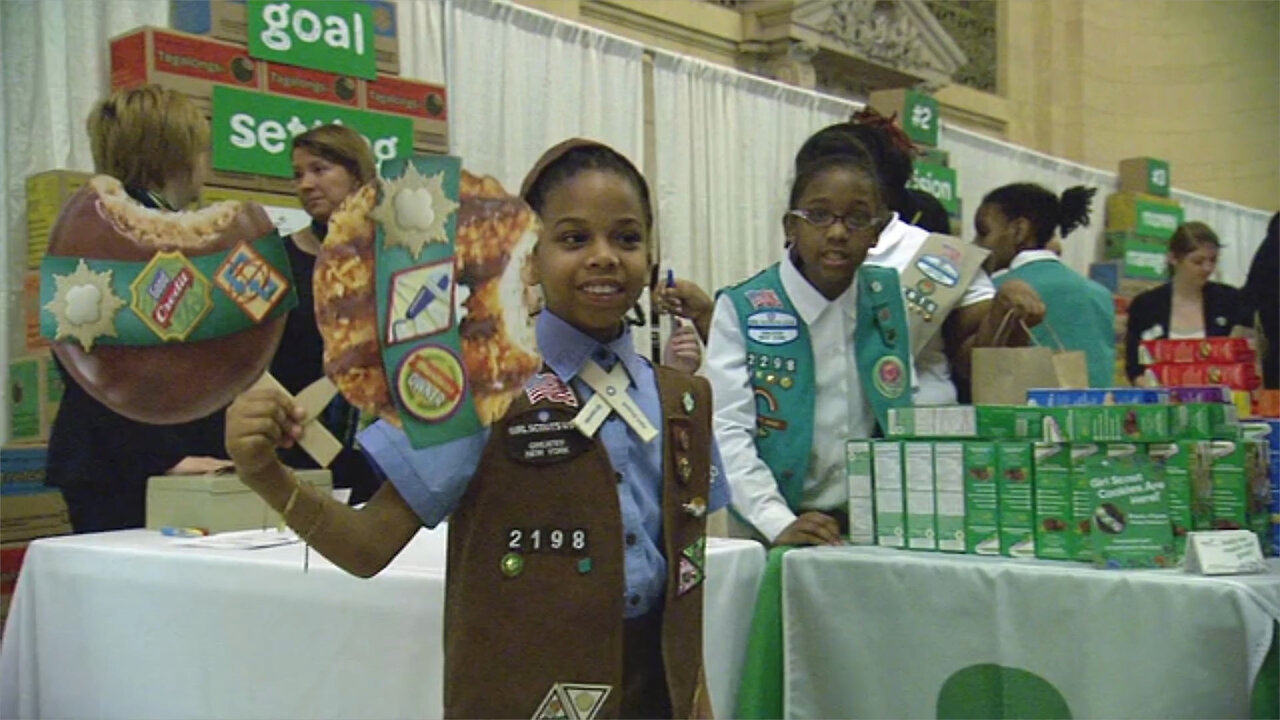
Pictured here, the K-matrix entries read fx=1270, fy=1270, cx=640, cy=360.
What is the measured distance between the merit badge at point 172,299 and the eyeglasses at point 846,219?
1.01 metres

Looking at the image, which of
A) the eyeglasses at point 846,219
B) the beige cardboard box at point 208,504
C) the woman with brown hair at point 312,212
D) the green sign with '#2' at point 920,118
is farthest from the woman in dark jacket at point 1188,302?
the woman with brown hair at point 312,212

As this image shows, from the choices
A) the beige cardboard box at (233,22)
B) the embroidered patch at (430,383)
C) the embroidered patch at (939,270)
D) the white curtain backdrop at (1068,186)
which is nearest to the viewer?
the embroidered patch at (430,383)

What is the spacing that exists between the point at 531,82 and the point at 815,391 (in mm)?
3485

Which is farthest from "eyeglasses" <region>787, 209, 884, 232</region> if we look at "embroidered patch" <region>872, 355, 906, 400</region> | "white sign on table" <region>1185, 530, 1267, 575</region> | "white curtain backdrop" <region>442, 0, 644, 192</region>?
"white curtain backdrop" <region>442, 0, 644, 192</region>

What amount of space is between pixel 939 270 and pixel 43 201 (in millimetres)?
2457

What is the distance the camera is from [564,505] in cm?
121

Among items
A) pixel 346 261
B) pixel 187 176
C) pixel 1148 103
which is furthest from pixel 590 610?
pixel 1148 103

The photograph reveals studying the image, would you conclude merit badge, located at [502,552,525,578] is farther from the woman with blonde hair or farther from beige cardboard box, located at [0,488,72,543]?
beige cardboard box, located at [0,488,72,543]

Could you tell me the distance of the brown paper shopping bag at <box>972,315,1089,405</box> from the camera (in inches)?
82.5

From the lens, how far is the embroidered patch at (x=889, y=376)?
84.9 inches

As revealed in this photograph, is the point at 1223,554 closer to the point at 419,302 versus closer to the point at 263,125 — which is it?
the point at 419,302

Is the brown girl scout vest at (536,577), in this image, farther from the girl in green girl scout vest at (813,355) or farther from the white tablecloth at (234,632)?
the girl in green girl scout vest at (813,355)

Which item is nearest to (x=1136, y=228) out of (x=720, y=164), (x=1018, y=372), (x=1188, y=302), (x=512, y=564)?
(x=720, y=164)

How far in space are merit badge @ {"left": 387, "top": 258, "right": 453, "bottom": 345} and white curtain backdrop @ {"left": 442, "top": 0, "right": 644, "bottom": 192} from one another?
375cm
